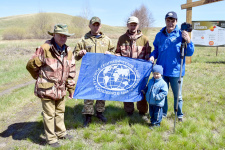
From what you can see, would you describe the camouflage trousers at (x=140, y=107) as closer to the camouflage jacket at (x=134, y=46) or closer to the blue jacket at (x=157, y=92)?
the blue jacket at (x=157, y=92)

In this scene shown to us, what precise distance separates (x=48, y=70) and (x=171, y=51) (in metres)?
2.82

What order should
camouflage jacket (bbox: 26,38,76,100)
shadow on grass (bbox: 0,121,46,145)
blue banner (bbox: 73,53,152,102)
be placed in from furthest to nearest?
blue banner (bbox: 73,53,152,102) → shadow on grass (bbox: 0,121,46,145) → camouflage jacket (bbox: 26,38,76,100)

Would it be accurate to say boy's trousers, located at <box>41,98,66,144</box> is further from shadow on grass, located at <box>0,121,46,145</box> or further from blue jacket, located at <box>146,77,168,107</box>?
blue jacket, located at <box>146,77,168,107</box>

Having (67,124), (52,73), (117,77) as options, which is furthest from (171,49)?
(67,124)

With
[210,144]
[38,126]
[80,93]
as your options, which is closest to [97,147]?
[80,93]

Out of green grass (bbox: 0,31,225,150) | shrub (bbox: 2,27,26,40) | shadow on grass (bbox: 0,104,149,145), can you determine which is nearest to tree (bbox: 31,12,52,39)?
shrub (bbox: 2,27,26,40)

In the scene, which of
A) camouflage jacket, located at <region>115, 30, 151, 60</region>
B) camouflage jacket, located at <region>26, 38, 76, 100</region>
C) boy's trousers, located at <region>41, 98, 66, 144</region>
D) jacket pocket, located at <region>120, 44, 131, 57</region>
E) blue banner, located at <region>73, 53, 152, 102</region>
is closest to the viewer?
camouflage jacket, located at <region>26, 38, 76, 100</region>

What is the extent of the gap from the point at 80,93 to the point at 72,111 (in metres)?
1.43

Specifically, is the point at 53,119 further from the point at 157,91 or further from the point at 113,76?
the point at 157,91

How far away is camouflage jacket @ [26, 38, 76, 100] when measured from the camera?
370 centimetres

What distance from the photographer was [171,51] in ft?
14.6

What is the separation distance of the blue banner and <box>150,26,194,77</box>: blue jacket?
1.56 feet

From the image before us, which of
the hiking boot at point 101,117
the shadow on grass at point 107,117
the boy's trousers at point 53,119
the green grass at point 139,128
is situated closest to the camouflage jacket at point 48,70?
the boy's trousers at point 53,119

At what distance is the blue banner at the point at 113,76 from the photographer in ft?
15.9
